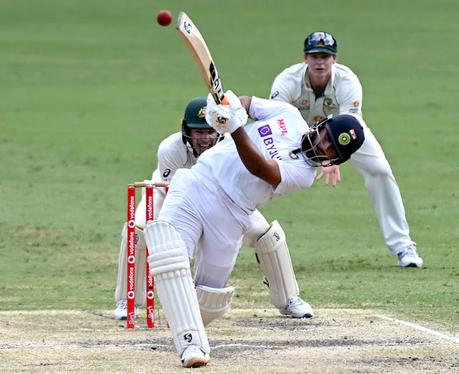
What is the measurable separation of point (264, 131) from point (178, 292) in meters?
1.02

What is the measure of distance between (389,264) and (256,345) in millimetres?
3909

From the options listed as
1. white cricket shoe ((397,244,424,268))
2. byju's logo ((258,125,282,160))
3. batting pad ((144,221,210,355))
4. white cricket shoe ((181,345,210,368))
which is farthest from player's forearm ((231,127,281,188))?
white cricket shoe ((397,244,424,268))

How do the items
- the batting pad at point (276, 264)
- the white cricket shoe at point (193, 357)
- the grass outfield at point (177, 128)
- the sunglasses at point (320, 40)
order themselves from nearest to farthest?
1. the white cricket shoe at point (193, 357)
2. the batting pad at point (276, 264)
3. the sunglasses at point (320, 40)
4. the grass outfield at point (177, 128)

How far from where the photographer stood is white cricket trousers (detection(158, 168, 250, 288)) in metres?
→ 6.84

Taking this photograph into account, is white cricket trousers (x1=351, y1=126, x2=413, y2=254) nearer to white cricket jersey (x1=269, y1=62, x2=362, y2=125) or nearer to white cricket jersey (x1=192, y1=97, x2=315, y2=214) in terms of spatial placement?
white cricket jersey (x1=269, y1=62, x2=362, y2=125)

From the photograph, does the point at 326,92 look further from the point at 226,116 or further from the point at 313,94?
the point at 226,116

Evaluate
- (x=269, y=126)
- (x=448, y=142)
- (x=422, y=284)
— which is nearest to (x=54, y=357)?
(x=269, y=126)

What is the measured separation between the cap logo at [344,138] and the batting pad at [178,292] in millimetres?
958

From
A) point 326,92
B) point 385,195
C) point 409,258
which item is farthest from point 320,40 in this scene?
point 409,258

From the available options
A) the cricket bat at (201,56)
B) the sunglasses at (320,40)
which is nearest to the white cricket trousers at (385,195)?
the sunglasses at (320,40)

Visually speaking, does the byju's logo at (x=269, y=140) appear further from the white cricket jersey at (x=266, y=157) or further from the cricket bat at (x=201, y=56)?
the cricket bat at (x=201, y=56)

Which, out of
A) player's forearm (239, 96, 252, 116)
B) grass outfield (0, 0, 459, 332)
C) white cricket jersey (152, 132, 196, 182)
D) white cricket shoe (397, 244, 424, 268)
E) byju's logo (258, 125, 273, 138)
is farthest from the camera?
white cricket shoe (397, 244, 424, 268)

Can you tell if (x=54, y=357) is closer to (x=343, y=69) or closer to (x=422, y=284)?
(x=422, y=284)

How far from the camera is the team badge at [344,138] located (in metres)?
6.75
